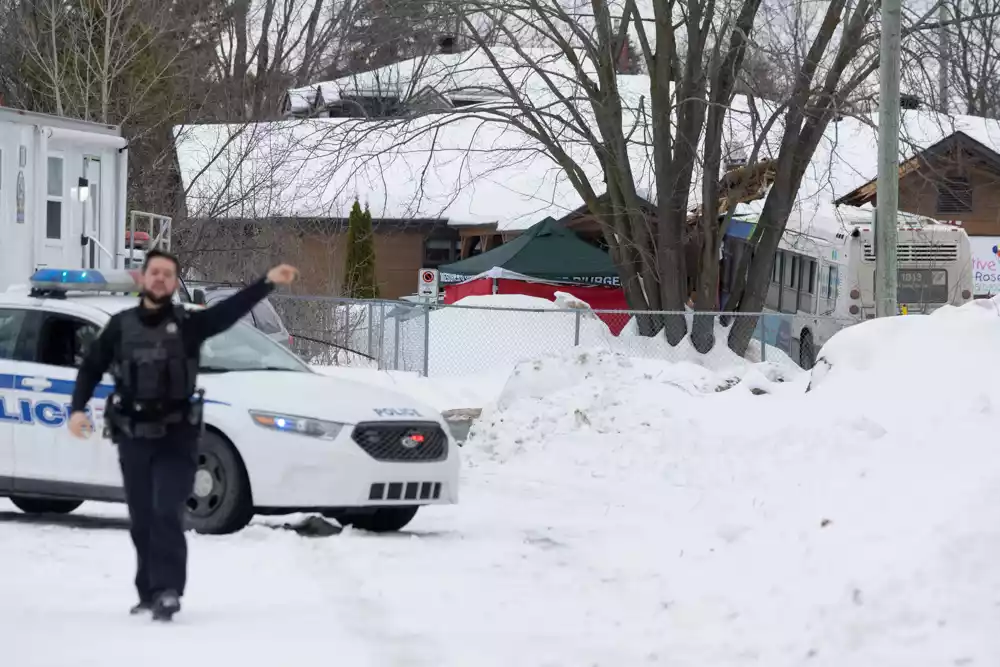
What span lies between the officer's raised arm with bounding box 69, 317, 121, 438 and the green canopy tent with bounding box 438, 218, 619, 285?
2720cm

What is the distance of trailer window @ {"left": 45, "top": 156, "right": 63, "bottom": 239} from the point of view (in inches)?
635

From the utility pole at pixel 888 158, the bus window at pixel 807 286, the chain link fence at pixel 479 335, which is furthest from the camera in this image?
the bus window at pixel 807 286

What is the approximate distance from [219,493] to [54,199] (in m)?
7.92

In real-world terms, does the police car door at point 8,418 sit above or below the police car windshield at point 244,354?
below

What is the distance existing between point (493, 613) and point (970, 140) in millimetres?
33198

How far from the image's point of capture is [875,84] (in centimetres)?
2422

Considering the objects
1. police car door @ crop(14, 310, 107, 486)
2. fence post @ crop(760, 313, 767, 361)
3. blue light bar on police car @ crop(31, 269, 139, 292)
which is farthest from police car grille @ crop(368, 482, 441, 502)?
fence post @ crop(760, 313, 767, 361)

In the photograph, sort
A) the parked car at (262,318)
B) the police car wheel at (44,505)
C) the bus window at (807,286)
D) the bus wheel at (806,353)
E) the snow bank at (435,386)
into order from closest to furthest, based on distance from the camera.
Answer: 1. the police car wheel at (44,505)
2. the parked car at (262,318)
3. the snow bank at (435,386)
4. the bus wheel at (806,353)
5. the bus window at (807,286)

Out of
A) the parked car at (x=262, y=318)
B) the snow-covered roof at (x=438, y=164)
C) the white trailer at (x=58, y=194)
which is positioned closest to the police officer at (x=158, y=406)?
the white trailer at (x=58, y=194)

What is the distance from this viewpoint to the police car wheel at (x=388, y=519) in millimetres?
9984

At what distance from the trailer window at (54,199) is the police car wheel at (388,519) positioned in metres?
7.56

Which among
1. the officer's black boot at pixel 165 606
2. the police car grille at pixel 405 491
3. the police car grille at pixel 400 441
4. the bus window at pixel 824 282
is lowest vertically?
the officer's black boot at pixel 165 606

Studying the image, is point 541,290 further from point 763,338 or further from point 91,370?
point 91,370

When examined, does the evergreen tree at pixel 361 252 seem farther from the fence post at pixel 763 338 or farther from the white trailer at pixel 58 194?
the white trailer at pixel 58 194
